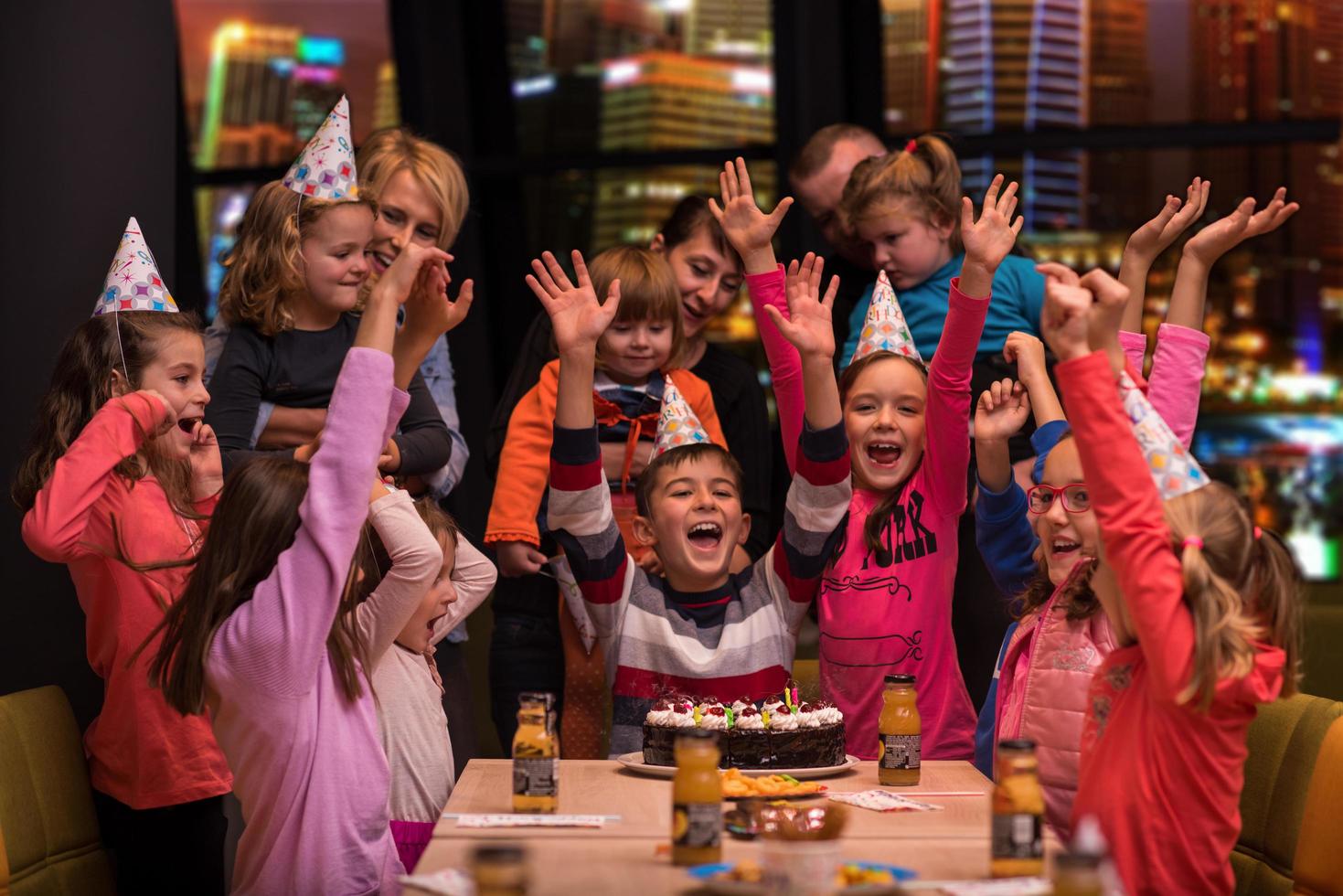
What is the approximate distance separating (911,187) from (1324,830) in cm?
195

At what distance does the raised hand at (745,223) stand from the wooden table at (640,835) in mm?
1419

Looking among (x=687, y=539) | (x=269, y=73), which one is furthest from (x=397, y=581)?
Answer: (x=269, y=73)

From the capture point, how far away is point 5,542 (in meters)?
3.82

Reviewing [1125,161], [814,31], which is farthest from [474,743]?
[1125,161]

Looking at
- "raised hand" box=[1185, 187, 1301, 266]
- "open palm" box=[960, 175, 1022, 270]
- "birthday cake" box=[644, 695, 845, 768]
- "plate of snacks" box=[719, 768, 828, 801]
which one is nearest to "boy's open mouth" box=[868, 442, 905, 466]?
"open palm" box=[960, 175, 1022, 270]

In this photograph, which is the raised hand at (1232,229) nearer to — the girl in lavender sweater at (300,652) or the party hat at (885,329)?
the party hat at (885,329)

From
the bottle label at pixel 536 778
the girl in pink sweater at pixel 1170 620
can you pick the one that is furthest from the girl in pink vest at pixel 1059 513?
the bottle label at pixel 536 778

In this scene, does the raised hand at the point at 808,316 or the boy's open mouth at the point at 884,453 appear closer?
the raised hand at the point at 808,316

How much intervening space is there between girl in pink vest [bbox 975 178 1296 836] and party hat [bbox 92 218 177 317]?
1951 millimetres

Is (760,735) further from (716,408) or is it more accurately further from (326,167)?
(326,167)

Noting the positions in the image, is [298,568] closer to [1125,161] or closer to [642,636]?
[642,636]

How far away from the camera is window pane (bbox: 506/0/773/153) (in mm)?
6008

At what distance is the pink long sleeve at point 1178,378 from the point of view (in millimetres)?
3188

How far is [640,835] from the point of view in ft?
7.66
